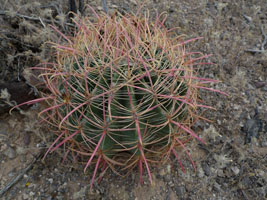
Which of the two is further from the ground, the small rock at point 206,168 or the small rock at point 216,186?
the small rock at point 206,168

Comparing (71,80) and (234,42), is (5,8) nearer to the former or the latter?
(71,80)

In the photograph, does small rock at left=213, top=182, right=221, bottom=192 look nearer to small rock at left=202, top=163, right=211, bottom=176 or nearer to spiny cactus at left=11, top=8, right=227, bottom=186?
small rock at left=202, top=163, right=211, bottom=176

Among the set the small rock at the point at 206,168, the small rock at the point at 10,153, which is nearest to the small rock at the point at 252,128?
the small rock at the point at 206,168

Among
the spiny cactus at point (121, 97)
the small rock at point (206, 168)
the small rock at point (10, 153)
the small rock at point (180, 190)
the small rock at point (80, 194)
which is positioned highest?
the spiny cactus at point (121, 97)

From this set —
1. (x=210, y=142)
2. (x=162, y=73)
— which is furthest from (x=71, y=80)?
(x=210, y=142)

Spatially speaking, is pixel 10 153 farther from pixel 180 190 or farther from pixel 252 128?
pixel 252 128

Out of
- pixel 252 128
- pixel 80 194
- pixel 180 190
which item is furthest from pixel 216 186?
pixel 80 194

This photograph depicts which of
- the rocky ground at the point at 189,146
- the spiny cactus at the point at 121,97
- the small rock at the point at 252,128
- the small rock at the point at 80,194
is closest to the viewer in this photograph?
the spiny cactus at the point at 121,97

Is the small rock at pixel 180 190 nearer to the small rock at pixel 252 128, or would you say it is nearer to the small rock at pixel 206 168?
the small rock at pixel 206 168
